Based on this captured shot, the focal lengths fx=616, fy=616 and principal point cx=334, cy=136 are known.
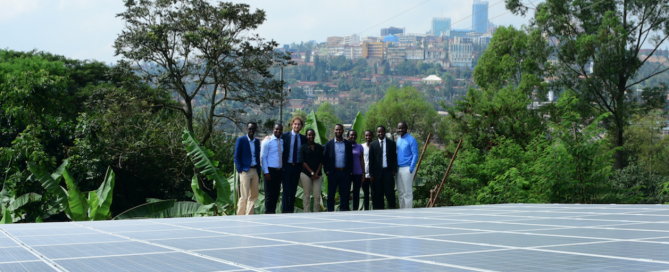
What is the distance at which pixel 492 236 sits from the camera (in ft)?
13.0

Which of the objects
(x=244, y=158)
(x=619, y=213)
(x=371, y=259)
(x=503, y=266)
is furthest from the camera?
(x=244, y=158)

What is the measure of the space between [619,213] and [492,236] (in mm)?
2649

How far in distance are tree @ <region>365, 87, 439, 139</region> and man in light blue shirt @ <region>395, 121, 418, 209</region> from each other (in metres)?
65.2

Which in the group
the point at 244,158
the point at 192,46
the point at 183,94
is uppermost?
the point at 192,46

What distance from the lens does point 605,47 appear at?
1283 inches

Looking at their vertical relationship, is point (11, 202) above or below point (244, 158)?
below

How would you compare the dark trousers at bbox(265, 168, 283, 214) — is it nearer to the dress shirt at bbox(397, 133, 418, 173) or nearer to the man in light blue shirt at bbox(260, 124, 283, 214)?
the man in light blue shirt at bbox(260, 124, 283, 214)

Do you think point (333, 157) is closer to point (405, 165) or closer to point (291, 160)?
point (291, 160)

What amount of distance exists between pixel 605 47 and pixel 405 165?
27.2 m

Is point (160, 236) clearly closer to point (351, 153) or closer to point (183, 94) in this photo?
point (351, 153)

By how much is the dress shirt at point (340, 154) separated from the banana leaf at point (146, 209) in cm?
418

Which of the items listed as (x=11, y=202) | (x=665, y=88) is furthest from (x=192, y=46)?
(x=665, y=88)

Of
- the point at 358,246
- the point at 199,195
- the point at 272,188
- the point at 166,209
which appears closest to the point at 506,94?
the point at 199,195

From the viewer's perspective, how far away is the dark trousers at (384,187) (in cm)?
951
